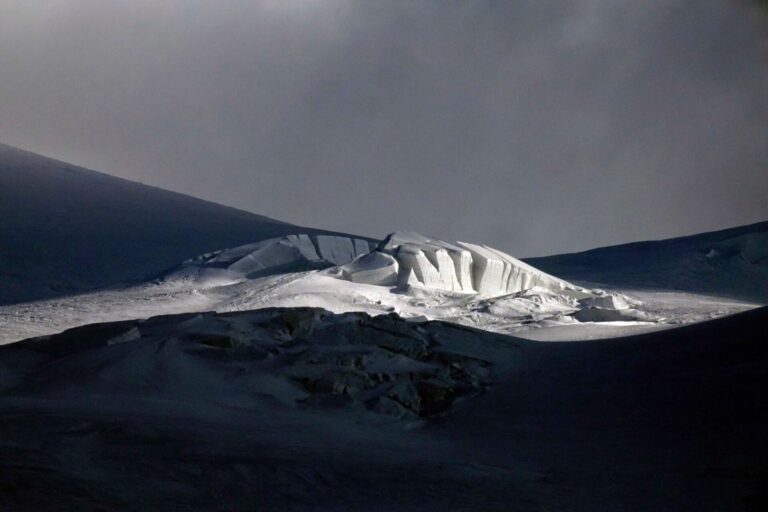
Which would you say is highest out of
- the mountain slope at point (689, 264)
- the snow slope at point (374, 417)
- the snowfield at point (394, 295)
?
the mountain slope at point (689, 264)

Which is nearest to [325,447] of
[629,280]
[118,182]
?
[629,280]

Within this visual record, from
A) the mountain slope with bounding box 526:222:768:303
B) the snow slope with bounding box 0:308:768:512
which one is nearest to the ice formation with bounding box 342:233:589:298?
the mountain slope with bounding box 526:222:768:303

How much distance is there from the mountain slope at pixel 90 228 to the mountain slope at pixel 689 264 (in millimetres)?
7351

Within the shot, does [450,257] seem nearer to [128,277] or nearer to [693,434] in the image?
[128,277]

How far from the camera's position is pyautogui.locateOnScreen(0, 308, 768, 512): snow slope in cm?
346

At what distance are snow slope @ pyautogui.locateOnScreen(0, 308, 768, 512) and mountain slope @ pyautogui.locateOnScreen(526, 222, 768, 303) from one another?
10.1m

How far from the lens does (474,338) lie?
7832 millimetres

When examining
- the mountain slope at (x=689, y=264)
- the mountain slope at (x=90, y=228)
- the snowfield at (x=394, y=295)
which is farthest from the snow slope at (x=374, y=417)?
the mountain slope at (x=689, y=264)

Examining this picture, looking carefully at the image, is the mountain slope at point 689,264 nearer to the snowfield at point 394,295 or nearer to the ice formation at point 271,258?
the snowfield at point 394,295

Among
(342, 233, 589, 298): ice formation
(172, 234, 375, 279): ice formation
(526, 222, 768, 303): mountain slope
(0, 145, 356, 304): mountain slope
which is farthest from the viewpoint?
(526, 222, 768, 303): mountain slope

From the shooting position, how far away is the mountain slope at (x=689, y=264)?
16.9 m

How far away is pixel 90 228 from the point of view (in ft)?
60.7

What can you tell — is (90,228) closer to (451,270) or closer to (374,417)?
(451,270)

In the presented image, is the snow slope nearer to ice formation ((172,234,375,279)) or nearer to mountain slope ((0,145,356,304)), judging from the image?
ice formation ((172,234,375,279))
